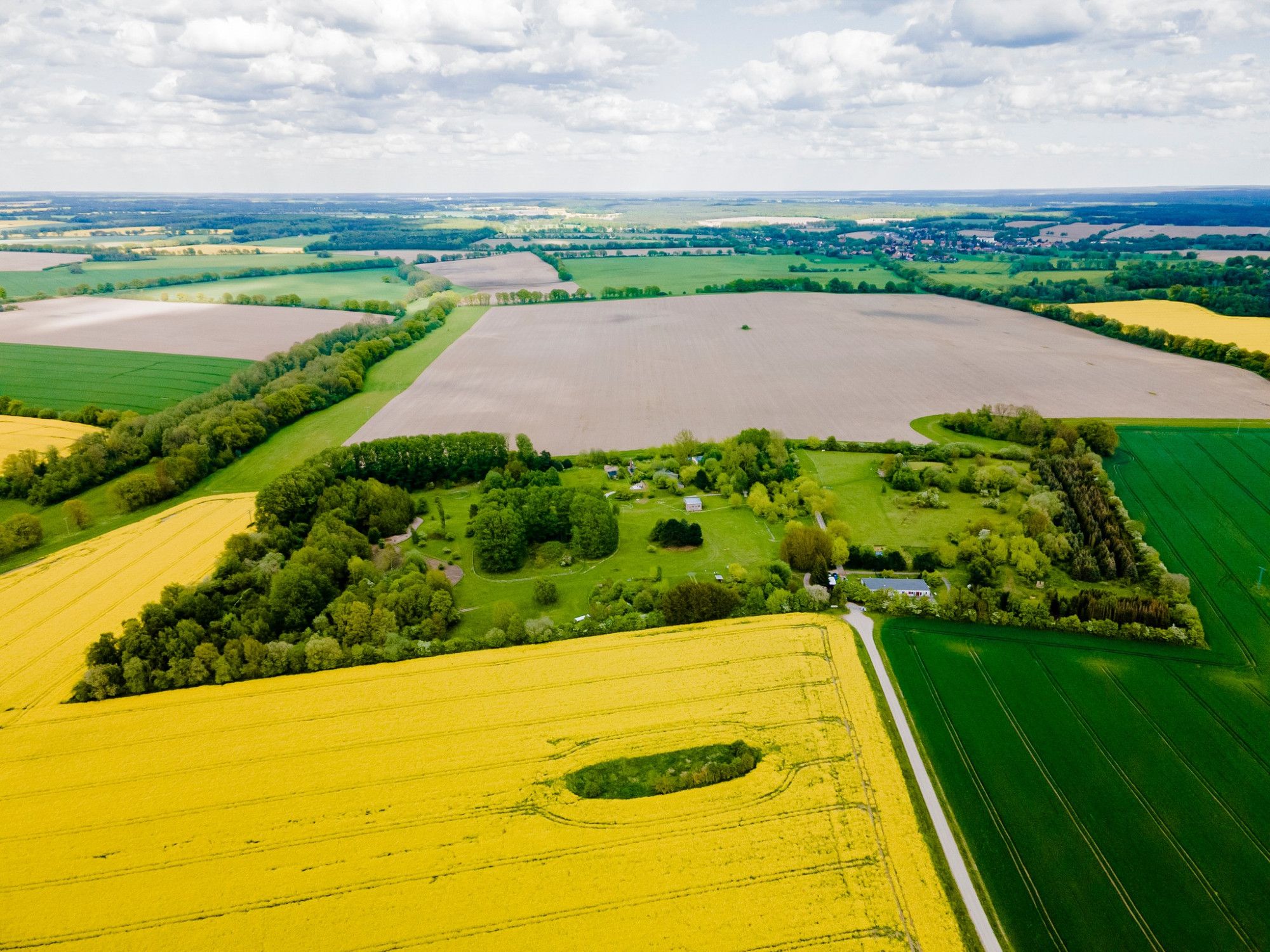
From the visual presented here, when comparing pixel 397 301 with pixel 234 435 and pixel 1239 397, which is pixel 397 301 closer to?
pixel 234 435

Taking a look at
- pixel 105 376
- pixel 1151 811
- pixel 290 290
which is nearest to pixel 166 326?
pixel 105 376

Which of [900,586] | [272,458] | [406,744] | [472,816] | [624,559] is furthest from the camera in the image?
[272,458]

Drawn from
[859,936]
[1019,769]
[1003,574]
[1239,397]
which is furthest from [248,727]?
[1239,397]

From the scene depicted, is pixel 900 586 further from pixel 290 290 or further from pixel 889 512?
pixel 290 290

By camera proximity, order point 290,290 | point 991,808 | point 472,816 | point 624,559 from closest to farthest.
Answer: point 472,816 → point 991,808 → point 624,559 → point 290,290

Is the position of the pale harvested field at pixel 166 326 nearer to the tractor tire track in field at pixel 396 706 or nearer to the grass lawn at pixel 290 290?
the grass lawn at pixel 290 290

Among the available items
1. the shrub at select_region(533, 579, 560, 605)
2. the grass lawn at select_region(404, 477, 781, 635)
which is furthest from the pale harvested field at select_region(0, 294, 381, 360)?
the shrub at select_region(533, 579, 560, 605)
